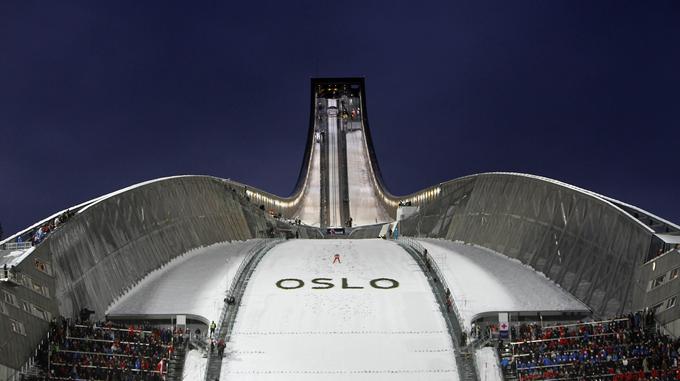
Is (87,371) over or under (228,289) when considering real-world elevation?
under

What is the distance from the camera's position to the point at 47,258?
968 inches

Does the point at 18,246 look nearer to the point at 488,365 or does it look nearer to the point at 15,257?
the point at 15,257

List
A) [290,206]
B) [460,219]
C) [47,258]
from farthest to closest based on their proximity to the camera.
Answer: [290,206] < [460,219] < [47,258]

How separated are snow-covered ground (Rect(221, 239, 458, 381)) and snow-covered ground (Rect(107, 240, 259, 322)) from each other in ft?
3.41

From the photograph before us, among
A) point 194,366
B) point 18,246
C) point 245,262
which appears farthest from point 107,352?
point 245,262

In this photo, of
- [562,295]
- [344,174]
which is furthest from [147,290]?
[344,174]

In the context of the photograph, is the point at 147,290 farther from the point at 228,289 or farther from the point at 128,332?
the point at 128,332

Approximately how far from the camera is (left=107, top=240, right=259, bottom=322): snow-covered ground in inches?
1081

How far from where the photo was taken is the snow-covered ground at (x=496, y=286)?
90.9ft

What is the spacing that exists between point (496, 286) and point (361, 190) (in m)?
48.3

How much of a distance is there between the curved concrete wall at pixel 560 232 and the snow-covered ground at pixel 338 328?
456 cm

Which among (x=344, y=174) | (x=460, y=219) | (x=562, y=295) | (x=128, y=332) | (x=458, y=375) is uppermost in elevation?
(x=344, y=174)

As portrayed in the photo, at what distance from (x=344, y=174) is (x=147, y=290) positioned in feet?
172

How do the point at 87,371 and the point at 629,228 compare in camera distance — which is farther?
the point at 629,228
